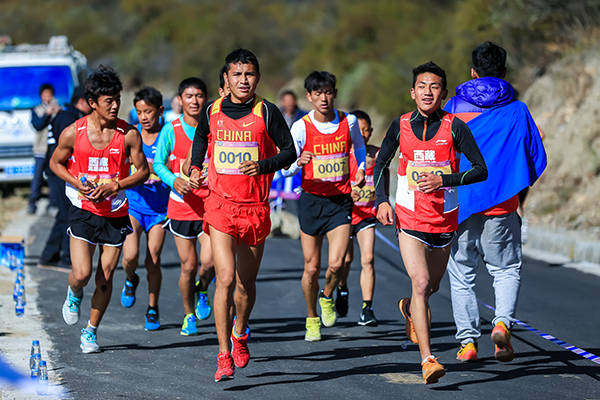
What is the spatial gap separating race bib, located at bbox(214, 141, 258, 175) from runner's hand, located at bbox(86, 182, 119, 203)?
109 cm

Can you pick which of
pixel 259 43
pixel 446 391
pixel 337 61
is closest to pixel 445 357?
pixel 446 391

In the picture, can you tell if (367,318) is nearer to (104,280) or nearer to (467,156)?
(104,280)

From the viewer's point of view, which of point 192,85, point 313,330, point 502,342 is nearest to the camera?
point 502,342

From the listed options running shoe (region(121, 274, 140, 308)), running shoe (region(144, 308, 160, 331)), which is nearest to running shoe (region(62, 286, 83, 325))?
running shoe (region(144, 308, 160, 331))

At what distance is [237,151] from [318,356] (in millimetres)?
1901

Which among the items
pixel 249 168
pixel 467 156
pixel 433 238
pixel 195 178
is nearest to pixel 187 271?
pixel 195 178

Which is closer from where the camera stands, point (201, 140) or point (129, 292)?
point (201, 140)

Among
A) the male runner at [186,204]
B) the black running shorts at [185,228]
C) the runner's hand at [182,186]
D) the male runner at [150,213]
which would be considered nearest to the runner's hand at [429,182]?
the runner's hand at [182,186]

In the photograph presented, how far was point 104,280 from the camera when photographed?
840 centimetres

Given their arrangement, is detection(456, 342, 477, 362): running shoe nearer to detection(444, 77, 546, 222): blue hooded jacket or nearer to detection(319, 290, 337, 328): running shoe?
detection(444, 77, 546, 222): blue hooded jacket

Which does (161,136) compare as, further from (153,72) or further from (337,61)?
(153,72)

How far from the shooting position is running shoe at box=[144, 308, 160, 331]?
9.52 m

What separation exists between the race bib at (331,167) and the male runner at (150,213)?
145 centimetres

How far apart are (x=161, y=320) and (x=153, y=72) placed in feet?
233
